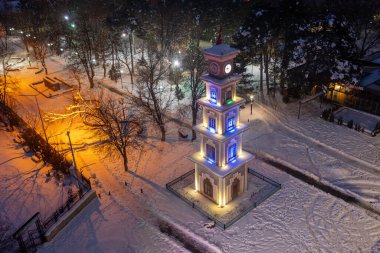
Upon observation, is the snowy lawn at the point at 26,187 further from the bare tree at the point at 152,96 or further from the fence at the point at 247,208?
the bare tree at the point at 152,96

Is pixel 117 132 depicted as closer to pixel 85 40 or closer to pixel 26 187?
pixel 26 187

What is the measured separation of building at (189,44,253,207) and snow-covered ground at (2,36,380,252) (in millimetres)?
2864

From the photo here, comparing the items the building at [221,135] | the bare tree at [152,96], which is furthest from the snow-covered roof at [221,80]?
the bare tree at [152,96]

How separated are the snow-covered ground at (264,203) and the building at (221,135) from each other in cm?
286

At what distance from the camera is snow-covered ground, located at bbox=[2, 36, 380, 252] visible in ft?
96.7

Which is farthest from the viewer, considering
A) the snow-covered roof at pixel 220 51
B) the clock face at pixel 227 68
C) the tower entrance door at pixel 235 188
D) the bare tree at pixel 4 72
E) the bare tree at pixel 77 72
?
the bare tree at pixel 77 72

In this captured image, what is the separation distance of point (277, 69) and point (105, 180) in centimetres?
2804

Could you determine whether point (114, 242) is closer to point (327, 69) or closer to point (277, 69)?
point (277, 69)

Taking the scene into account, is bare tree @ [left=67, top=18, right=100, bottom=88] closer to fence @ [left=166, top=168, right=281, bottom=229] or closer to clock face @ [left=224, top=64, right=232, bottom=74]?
fence @ [left=166, top=168, right=281, bottom=229]

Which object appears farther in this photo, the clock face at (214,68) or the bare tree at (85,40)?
the bare tree at (85,40)

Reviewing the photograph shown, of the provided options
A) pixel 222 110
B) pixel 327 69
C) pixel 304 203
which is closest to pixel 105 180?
pixel 222 110

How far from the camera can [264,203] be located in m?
33.2

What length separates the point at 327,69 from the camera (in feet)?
158

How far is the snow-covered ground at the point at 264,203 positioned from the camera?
29.5 metres
